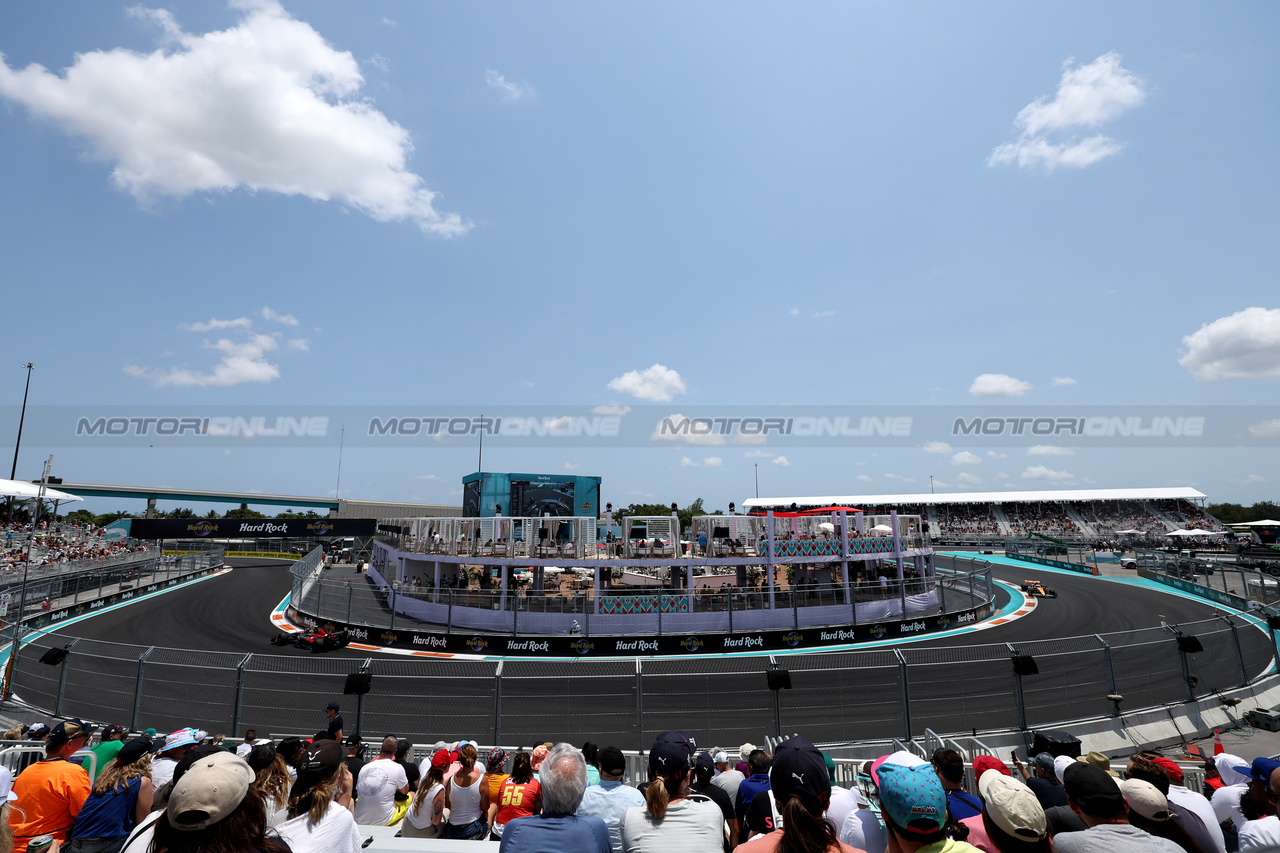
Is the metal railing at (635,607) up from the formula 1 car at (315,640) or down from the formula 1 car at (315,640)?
up

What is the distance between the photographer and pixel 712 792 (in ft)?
15.7

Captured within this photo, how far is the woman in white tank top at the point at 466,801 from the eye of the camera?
520 cm

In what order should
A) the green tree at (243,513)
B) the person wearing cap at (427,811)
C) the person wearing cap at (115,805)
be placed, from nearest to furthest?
the person wearing cap at (115,805) < the person wearing cap at (427,811) < the green tree at (243,513)

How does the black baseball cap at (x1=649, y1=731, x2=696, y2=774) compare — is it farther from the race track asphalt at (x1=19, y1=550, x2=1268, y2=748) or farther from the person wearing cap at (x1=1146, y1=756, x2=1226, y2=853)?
the race track asphalt at (x1=19, y1=550, x2=1268, y2=748)

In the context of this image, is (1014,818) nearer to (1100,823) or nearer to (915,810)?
(915,810)

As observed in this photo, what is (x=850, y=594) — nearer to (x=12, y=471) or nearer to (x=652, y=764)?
(x=652, y=764)

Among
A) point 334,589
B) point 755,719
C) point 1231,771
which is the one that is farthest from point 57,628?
point 1231,771

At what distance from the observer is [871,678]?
15078 millimetres

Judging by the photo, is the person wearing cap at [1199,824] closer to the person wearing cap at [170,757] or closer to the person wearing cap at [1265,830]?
the person wearing cap at [1265,830]

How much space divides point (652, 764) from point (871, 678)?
1347 centimetres

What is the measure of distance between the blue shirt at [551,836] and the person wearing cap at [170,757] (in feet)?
13.6

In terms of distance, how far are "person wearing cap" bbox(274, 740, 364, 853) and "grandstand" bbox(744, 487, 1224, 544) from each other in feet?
229

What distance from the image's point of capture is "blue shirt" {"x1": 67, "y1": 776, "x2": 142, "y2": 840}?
4.20 metres

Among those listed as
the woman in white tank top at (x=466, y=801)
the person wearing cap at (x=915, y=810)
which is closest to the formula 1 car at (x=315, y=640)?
the woman in white tank top at (x=466, y=801)
